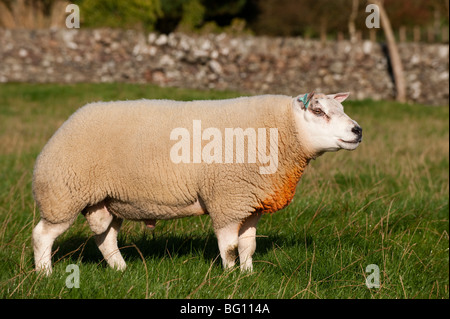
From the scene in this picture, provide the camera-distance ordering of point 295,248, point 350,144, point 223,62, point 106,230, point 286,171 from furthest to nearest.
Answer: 1. point 223,62
2. point 295,248
3. point 106,230
4. point 286,171
5. point 350,144

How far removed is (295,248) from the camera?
186 inches


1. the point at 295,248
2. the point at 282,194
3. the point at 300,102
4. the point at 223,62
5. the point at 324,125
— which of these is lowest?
the point at 295,248

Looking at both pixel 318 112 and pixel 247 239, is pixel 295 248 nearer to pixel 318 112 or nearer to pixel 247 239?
pixel 247 239

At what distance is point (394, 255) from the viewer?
502 centimetres

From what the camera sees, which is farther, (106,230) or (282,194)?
(106,230)

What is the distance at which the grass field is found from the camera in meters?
3.80

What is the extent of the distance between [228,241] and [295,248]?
872 mm

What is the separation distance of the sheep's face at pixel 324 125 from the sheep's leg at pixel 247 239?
2.32ft

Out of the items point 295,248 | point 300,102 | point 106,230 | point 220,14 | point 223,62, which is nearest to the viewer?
point 300,102

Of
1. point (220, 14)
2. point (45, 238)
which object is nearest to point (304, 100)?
point (45, 238)

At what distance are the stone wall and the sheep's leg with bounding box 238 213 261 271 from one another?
1316 centimetres

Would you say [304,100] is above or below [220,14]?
below

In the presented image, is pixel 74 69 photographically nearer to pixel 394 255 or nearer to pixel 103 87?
pixel 103 87
